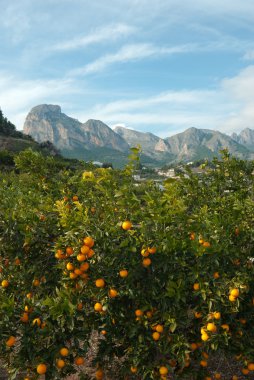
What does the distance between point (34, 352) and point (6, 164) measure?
44302mm

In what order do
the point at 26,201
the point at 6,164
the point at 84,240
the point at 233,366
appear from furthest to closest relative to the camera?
the point at 6,164
the point at 233,366
the point at 26,201
the point at 84,240

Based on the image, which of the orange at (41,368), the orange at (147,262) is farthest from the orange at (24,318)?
the orange at (147,262)

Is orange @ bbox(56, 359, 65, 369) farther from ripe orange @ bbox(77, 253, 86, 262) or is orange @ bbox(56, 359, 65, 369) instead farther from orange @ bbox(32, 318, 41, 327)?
ripe orange @ bbox(77, 253, 86, 262)

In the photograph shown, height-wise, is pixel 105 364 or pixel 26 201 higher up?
pixel 26 201

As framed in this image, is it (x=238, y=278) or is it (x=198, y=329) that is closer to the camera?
(x=238, y=278)

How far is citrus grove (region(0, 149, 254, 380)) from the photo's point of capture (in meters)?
3.60

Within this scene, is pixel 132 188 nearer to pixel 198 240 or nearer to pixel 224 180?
pixel 198 240

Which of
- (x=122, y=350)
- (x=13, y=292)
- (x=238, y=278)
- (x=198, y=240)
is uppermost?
(x=198, y=240)

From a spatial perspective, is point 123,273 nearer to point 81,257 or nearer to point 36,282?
point 81,257

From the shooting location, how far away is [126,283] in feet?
12.3

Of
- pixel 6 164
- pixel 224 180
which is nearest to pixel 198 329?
pixel 224 180

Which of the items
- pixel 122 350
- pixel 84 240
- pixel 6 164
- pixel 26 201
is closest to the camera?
pixel 84 240

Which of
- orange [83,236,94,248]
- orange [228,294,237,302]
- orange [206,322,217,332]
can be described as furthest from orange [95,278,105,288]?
orange [228,294,237,302]

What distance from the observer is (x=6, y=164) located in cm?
4472
